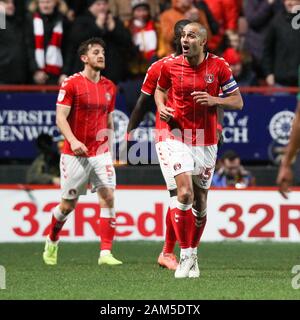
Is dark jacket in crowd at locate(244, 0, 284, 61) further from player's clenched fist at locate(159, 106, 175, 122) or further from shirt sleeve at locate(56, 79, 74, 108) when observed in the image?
player's clenched fist at locate(159, 106, 175, 122)

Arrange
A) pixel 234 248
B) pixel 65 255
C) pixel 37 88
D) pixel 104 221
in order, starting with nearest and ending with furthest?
1. pixel 104 221
2. pixel 65 255
3. pixel 234 248
4. pixel 37 88

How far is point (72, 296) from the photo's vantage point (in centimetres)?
970

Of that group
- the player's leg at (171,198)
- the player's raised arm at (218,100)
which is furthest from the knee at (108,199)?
the player's raised arm at (218,100)

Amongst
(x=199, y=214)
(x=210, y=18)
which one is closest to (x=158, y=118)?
(x=199, y=214)

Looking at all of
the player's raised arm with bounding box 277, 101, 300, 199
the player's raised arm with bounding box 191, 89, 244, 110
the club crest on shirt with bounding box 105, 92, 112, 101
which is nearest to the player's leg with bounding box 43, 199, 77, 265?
the club crest on shirt with bounding box 105, 92, 112, 101

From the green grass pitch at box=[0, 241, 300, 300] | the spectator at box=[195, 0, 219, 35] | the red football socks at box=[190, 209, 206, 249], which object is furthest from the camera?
the spectator at box=[195, 0, 219, 35]

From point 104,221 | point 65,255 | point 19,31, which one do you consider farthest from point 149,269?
point 19,31

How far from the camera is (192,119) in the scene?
460 inches

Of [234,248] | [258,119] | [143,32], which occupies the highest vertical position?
[143,32]

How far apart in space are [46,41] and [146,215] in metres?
2.99

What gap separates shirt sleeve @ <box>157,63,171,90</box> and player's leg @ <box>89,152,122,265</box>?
1939 mm

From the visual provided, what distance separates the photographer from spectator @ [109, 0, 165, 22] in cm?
1888
